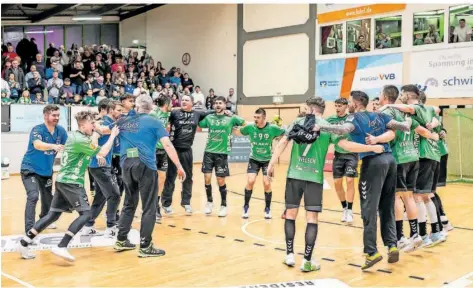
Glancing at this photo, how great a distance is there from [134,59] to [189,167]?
17244mm

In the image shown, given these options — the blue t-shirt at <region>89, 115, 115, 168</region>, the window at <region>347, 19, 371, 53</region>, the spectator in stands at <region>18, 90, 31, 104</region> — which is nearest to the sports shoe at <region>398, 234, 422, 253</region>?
the blue t-shirt at <region>89, 115, 115, 168</region>

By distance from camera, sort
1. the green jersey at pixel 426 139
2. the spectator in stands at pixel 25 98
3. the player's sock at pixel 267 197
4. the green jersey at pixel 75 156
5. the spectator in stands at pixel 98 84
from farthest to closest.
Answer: the spectator in stands at pixel 98 84 → the spectator in stands at pixel 25 98 → the player's sock at pixel 267 197 → the green jersey at pixel 426 139 → the green jersey at pixel 75 156

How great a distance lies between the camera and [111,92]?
2091cm

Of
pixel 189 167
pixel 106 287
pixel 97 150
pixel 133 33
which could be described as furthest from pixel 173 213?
pixel 133 33

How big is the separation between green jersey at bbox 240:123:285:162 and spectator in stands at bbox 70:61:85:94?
1276 centimetres

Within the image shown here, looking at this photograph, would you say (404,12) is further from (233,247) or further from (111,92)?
(233,247)

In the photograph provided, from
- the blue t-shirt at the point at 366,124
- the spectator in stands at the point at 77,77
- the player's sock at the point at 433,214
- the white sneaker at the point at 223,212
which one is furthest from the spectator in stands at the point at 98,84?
the blue t-shirt at the point at 366,124

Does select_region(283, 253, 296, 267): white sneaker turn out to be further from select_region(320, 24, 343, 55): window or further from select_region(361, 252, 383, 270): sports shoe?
select_region(320, 24, 343, 55): window

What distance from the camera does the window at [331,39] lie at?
71.0 ft

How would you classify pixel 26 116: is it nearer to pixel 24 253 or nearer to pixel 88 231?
A: pixel 88 231

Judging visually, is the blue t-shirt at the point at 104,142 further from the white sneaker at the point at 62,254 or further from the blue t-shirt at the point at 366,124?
the blue t-shirt at the point at 366,124

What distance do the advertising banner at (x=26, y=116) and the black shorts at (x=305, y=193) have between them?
12.9m

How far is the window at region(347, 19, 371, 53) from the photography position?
20.7 metres

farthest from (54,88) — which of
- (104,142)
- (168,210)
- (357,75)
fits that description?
(104,142)
